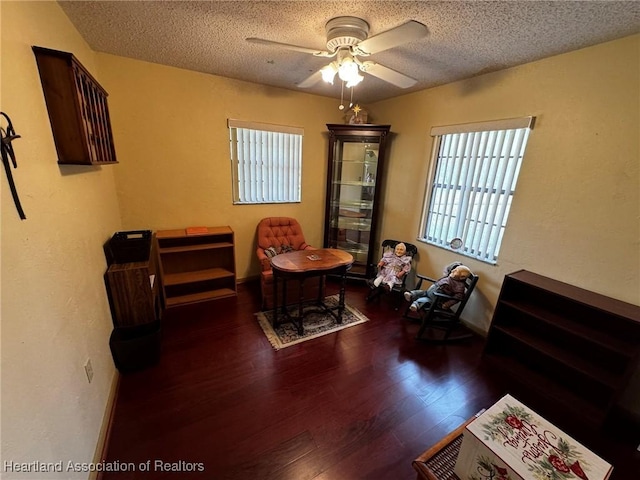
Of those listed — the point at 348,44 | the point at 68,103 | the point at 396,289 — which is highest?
the point at 348,44

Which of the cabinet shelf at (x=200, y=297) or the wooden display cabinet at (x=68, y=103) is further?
the cabinet shelf at (x=200, y=297)

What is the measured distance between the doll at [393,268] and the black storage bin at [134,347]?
2.30 meters

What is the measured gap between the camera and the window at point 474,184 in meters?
2.44

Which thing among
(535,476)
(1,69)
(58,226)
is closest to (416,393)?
(535,476)

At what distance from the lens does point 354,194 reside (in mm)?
3873

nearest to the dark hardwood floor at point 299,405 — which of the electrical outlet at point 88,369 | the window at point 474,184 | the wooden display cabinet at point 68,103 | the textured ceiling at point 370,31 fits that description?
the electrical outlet at point 88,369

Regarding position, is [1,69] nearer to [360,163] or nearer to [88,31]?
[88,31]

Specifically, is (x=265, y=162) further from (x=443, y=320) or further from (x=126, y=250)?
(x=443, y=320)

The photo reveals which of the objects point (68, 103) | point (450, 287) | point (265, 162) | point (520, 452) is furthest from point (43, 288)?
point (450, 287)

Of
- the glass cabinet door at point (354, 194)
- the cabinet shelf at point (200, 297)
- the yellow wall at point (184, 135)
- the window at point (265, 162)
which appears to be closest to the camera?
the yellow wall at point (184, 135)

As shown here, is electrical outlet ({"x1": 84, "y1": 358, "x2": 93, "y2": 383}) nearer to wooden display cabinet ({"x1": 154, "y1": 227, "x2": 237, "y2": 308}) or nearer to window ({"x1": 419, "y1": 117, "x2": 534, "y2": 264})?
wooden display cabinet ({"x1": 154, "y1": 227, "x2": 237, "y2": 308})

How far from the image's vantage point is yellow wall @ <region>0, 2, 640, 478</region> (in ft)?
3.40

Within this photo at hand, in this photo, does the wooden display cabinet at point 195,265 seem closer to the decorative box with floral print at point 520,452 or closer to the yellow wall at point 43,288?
the yellow wall at point 43,288

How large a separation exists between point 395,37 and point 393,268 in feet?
7.69
